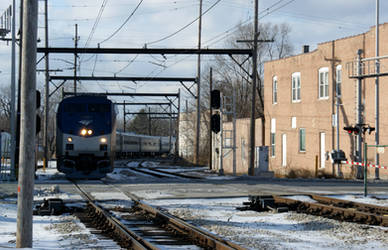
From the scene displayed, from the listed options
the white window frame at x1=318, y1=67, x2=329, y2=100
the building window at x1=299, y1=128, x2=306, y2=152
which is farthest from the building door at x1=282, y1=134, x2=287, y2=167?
the white window frame at x1=318, y1=67, x2=329, y2=100

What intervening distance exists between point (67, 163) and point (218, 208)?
12.5m

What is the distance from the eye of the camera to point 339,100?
111 feet

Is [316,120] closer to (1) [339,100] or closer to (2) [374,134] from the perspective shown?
(1) [339,100]

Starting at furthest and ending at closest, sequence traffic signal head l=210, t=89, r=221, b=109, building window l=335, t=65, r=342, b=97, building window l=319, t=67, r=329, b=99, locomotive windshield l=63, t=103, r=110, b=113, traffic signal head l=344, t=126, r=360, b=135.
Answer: building window l=319, t=67, r=329, b=99 → building window l=335, t=65, r=342, b=97 → traffic signal head l=210, t=89, r=221, b=109 → locomotive windshield l=63, t=103, r=110, b=113 → traffic signal head l=344, t=126, r=360, b=135

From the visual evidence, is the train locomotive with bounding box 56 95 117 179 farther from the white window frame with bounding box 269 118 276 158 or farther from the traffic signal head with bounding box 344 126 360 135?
the white window frame with bounding box 269 118 276 158

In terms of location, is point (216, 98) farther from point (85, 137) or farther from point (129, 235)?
point (129, 235)

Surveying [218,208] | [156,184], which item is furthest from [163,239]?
[156,184]

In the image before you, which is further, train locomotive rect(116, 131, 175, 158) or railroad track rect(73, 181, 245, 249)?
train locomotive rect(116, 131, 175, 158)

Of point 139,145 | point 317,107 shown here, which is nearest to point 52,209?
point 317,107

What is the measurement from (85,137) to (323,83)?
1640cm

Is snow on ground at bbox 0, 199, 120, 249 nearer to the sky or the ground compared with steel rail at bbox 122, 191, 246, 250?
nearer to the ground

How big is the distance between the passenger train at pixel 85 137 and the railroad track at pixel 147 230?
34.2 ft

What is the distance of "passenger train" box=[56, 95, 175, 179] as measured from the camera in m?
25.9

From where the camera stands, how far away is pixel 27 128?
8742 millimetres
